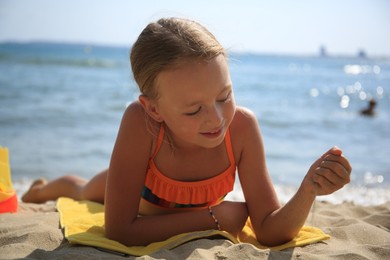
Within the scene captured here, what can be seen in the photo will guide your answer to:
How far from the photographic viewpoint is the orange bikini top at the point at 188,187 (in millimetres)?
2514

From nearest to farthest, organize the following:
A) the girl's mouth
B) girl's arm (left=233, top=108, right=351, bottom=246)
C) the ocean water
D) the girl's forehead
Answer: the girl's forehead
the girl's mouth
girl's arm (left=233, top=108, right=351, bottom=246)
the ocean water

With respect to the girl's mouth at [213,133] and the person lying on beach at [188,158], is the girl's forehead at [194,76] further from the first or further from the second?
the girl's mouth at [213,133]

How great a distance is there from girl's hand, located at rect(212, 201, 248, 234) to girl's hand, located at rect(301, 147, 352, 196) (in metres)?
0.54

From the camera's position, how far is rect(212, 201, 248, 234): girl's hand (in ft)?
8.18

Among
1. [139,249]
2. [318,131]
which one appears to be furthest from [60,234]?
[318,131]

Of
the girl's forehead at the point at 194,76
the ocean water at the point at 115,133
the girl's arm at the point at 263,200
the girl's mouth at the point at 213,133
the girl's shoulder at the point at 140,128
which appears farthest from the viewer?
the ocean water at the point at 115,133

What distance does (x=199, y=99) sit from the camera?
82.4 inches

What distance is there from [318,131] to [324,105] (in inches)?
212

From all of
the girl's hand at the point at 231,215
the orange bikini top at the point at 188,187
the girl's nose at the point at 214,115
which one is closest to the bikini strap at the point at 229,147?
the orange bikini top at the point at 188,187

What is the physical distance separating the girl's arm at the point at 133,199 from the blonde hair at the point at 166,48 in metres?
0.25

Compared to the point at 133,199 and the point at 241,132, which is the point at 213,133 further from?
the point at 133,199

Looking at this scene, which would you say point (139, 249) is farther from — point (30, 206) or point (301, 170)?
point (301, 170)

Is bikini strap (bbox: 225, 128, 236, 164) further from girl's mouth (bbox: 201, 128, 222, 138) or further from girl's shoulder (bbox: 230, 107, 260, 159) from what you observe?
girl's mouth (bbox: 201, 128, 222, 138)

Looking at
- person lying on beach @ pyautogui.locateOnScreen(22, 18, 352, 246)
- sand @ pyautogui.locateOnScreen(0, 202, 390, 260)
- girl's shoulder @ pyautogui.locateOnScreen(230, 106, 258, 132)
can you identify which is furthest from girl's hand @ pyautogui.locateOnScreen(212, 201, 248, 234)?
Result: girl's shoulder @ pyautogui.locateOnScreen(230, 106, 258, 132)
